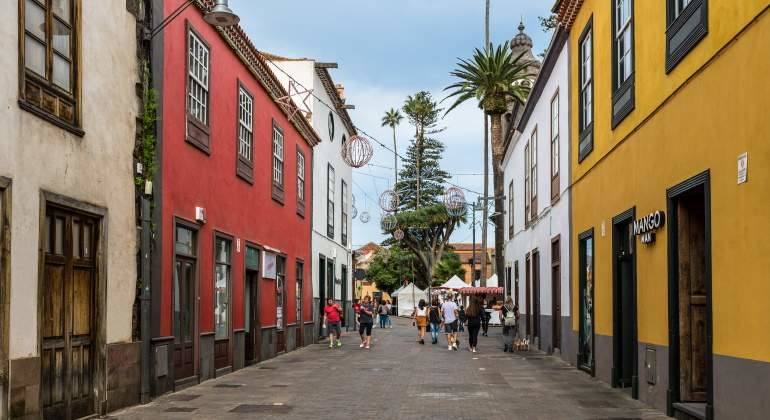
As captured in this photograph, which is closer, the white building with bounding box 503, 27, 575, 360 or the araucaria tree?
the white building with bounding box 503, 27, 575, 360

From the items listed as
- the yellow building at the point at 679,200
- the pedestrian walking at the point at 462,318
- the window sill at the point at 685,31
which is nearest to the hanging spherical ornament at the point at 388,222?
the pedestrian walking at the point at 462,318

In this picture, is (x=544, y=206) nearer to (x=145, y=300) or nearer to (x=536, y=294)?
(x=536, y=294)

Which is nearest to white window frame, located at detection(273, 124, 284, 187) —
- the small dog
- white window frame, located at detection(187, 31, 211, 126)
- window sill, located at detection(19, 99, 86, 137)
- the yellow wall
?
white window frame, located at detection(187, 31, 211, 126)

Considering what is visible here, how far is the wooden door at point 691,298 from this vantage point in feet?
39.0

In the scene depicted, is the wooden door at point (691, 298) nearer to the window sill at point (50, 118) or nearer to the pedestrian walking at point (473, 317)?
the window sill at point (50, 118)

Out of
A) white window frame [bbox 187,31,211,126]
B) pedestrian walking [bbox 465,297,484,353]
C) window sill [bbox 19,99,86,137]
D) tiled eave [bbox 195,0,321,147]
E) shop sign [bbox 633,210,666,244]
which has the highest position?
tiled eave [bbox 195,0,321,147]

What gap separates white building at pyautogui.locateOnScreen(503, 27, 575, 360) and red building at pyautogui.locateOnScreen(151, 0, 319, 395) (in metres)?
6.92

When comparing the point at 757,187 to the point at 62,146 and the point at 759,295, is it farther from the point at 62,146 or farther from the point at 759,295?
the point at 62,146

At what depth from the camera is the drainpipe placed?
13531mm

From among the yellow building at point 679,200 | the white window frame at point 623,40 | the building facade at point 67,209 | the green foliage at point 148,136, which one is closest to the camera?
the yellow building at point 679,200

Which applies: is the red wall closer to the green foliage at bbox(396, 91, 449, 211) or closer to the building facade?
the building facade

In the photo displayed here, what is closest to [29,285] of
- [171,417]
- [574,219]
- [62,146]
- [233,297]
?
[62,146]

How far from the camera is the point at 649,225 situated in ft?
43.0

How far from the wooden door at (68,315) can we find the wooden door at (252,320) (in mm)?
9882
